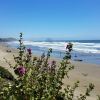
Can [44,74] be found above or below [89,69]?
above

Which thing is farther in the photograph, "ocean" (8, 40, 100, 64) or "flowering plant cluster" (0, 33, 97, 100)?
"ocean" (8, 40, 100, 64)

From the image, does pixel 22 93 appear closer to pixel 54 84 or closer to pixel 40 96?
pixel 40 96

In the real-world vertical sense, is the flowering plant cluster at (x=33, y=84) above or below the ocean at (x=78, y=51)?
above

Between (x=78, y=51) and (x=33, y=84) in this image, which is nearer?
(x=33, y=84)

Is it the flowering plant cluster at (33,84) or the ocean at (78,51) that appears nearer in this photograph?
the flowering plant cluster at (33,84)

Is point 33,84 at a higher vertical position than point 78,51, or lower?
higher

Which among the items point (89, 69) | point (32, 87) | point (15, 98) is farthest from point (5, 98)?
point (89, 69)

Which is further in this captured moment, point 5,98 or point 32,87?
point 32,87

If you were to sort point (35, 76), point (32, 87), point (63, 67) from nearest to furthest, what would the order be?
point (32, 87), point (35, 76), point (63, 67)

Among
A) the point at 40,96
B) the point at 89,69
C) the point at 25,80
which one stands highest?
the point at 25,80

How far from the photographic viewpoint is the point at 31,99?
11.0ft

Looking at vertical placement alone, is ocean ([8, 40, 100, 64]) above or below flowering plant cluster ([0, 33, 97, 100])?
below

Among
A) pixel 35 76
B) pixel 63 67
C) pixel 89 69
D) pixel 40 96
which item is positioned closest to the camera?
pixel 40 96

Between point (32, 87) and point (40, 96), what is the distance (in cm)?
35
